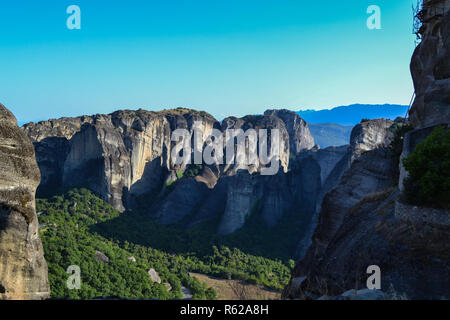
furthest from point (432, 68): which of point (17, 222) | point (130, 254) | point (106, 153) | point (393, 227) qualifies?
point (106, 153)

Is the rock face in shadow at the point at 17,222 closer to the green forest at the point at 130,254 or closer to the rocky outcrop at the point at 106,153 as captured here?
the green forest at the point at 130,254

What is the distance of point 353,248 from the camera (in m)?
10.7

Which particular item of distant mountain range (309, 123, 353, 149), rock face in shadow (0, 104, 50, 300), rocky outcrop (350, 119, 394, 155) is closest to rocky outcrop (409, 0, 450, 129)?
rock face in shadow (0, 104, 50, 300)

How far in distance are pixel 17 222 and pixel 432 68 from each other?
70.0 feet

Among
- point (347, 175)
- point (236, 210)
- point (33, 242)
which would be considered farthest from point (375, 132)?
point (33, 242)

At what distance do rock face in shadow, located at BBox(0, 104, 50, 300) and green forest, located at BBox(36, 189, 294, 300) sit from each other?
302 inches

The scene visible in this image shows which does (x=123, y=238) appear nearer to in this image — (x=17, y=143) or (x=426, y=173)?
(x=17, y=143)

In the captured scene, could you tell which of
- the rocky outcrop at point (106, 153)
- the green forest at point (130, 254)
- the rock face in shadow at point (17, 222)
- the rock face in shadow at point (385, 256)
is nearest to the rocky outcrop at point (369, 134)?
the green forest at point (130, 254)

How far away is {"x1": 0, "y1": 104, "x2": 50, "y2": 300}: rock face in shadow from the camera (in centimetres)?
Answer: 1238

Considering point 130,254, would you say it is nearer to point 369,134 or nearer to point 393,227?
point 393,227

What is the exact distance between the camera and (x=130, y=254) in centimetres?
3472

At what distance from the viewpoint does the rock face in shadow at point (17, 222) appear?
12.4m

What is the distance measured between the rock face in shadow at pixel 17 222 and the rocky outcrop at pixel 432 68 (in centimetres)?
1705

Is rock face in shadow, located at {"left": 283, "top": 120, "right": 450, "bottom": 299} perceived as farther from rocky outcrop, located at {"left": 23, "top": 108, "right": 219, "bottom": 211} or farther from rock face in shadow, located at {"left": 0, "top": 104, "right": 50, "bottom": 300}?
rocky outcrop, located at {"left": 23, "top": 108, "right": 219, "bottom": 211}
